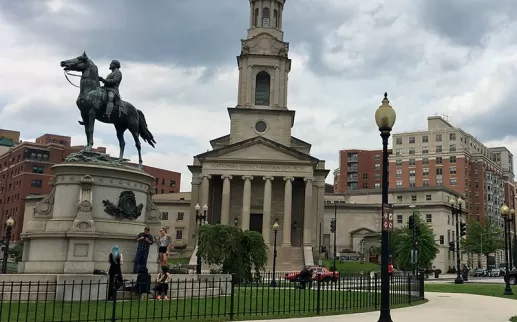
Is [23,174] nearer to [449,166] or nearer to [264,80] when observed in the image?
[264,80]

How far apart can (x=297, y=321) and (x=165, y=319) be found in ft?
11.5

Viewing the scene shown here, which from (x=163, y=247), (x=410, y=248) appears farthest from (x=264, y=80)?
(x=163, y=247)

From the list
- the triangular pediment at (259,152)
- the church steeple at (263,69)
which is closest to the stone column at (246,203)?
the triangular pediment at (259,152)

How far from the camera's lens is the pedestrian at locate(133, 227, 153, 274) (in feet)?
65.4

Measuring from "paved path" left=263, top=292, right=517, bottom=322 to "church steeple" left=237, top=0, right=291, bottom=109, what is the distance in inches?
2331

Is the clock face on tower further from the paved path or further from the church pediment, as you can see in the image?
the paved path

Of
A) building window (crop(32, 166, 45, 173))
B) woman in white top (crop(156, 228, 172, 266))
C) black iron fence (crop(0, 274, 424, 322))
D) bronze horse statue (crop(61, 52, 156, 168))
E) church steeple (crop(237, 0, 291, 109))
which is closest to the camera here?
black iron fence (crop(0, 274, 424, 322))

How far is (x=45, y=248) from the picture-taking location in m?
20.3

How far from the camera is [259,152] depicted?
74.2 metres

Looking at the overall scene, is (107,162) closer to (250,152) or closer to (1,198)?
(250,152)

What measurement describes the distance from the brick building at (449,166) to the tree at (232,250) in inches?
3832

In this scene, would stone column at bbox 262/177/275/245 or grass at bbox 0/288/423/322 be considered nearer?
grass at bbox 0/288/423/322

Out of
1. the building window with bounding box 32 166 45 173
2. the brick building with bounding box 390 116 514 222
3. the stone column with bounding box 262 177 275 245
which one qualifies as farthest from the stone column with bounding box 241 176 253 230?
the brick building with bounding box 390 116 514 222

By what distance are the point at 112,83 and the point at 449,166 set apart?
11216cm
